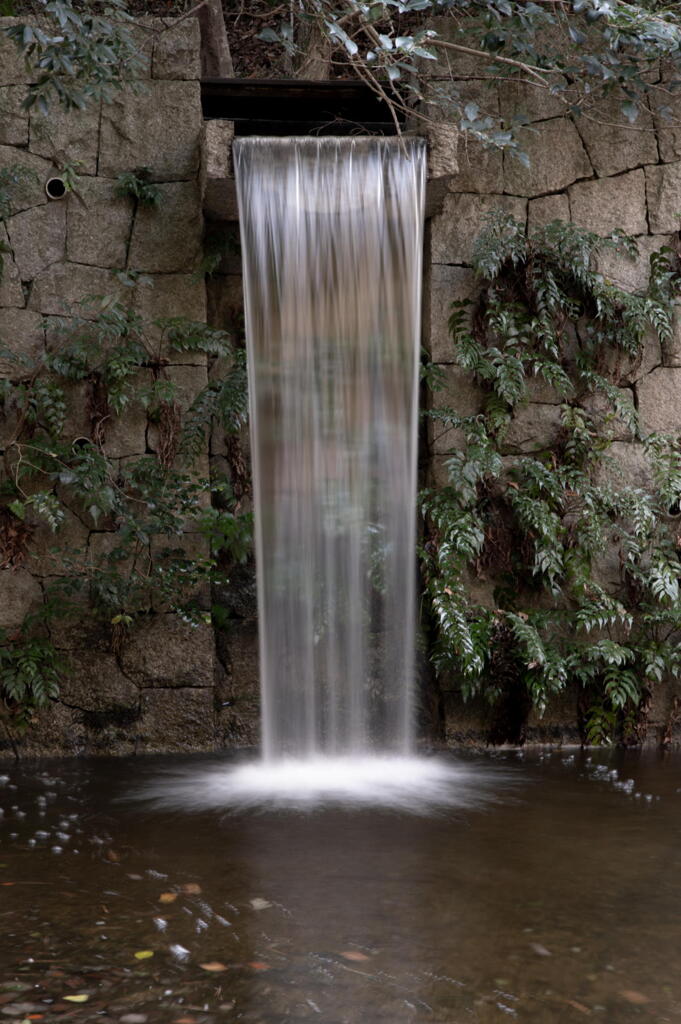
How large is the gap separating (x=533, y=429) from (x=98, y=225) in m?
2.65

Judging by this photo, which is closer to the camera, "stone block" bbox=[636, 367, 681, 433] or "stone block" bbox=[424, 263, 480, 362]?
"stone block" bbox=[424, 263, 480, 362]

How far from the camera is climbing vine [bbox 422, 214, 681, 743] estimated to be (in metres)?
5.34

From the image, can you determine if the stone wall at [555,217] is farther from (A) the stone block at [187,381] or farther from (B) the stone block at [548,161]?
(A) the stone block at [187,381]

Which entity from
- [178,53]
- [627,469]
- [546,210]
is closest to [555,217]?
[546,210]

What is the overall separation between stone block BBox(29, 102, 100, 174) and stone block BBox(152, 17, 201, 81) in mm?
417

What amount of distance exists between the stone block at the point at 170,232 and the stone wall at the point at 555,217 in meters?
1.32

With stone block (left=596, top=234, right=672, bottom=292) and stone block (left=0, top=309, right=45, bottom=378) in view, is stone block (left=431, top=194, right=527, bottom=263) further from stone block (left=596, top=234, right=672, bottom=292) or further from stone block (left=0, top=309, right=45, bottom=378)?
stone block (left=0, top=309, right=45, bottom=378)

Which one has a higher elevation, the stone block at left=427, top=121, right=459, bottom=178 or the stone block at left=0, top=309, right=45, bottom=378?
the stone block at left=427, top=121, right=459, bottom=178

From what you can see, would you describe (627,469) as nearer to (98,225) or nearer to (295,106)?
(295,106)

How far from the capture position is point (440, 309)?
562cm

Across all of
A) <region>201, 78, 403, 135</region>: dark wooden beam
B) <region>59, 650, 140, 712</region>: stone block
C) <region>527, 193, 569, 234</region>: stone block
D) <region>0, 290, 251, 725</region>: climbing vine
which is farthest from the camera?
<region>527, 193, 569, 234</region>: stone block

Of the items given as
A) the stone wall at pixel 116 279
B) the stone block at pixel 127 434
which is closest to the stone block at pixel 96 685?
the stone wall at pixel 116 279

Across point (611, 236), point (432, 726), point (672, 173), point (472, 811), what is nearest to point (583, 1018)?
point (472, 811)

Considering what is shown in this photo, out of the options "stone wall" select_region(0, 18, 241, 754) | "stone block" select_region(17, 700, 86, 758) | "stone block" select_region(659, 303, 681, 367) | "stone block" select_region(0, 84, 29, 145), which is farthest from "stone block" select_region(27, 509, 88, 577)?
"stone block" select_region(659, 303, 681, 367)
